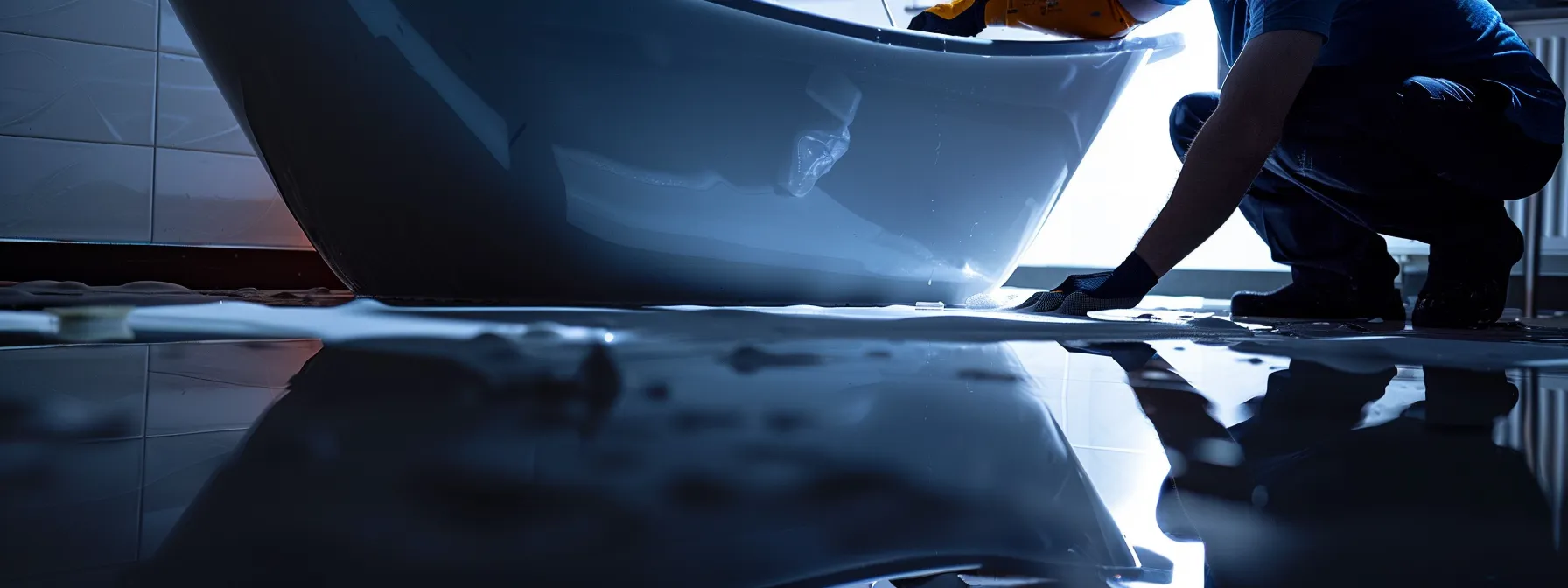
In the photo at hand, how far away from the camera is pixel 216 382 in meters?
0.43

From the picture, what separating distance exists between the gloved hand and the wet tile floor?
0.50 metres

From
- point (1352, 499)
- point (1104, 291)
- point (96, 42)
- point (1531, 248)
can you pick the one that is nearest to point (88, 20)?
point (96, 42)

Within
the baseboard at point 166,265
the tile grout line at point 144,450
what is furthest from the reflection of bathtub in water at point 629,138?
the baseboard at point 166,265

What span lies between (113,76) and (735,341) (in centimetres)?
206

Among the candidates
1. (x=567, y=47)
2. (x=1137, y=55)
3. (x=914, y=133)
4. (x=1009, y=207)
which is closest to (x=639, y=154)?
(x=567, y=47)

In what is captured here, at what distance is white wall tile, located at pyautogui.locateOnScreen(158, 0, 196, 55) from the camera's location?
2.06 metres

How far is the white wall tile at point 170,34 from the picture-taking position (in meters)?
2.06

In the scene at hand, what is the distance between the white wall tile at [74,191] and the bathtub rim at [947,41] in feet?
5.43

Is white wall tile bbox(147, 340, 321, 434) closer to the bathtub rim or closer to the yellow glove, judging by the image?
the bathtub rim

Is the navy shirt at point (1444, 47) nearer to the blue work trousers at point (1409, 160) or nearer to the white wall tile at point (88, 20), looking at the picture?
the blue work trousers at point (1409, 160)

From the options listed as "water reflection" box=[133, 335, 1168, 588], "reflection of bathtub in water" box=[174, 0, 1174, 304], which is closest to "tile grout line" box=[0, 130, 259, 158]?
"reflection of bathtub in water" box=[174, 0, 1174, 304]

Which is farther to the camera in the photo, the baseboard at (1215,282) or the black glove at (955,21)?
the baseboard at (1215,282)

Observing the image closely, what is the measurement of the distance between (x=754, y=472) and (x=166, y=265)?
224 cm

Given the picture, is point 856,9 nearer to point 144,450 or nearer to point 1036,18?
point 1036,18
